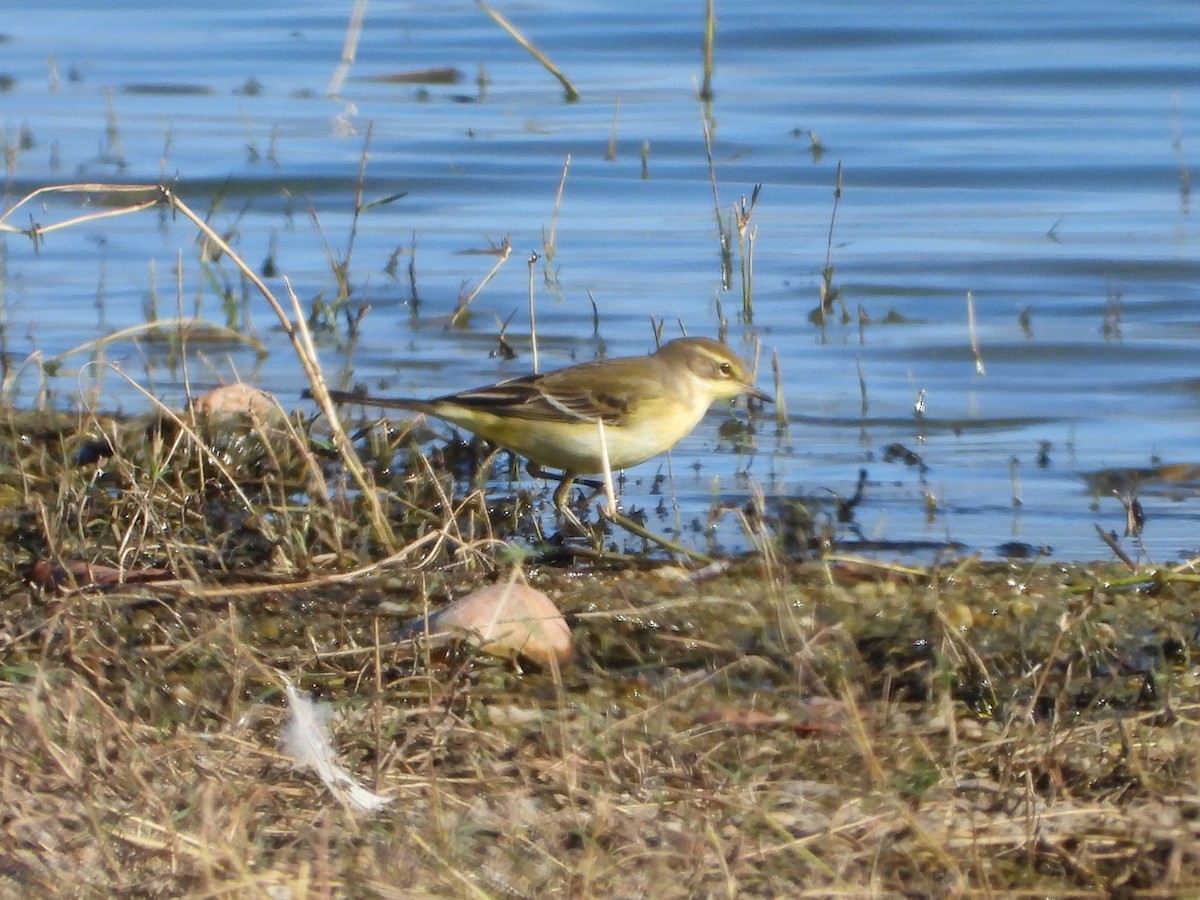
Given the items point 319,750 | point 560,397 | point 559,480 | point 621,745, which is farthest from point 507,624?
point 559,480

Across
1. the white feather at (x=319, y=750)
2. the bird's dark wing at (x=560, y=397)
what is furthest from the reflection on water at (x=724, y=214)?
the white feather at (x=319, y=750)

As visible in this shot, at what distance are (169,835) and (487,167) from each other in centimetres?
1197

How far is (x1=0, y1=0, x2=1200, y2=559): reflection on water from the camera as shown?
943 cm

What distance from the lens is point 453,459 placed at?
827cm

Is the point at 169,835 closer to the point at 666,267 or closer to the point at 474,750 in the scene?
the point at 474,750

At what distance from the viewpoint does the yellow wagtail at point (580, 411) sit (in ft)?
Result: 25.1

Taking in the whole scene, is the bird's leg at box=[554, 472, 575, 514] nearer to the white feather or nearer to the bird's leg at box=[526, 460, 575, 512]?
the bird's leg at box=[526, 460, 575, 512]

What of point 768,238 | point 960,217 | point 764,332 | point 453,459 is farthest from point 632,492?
point 960,217

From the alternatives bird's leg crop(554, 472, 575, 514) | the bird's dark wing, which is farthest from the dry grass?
the bird's dark wing

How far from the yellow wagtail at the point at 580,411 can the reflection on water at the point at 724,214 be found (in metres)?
0.34

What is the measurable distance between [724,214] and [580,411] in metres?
6.34

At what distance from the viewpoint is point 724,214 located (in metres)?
13.9

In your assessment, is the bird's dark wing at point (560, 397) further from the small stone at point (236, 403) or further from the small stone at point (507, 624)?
the small stone at point (507, 624)

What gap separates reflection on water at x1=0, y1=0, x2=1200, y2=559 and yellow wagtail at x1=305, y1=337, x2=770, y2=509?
34 centimetres
